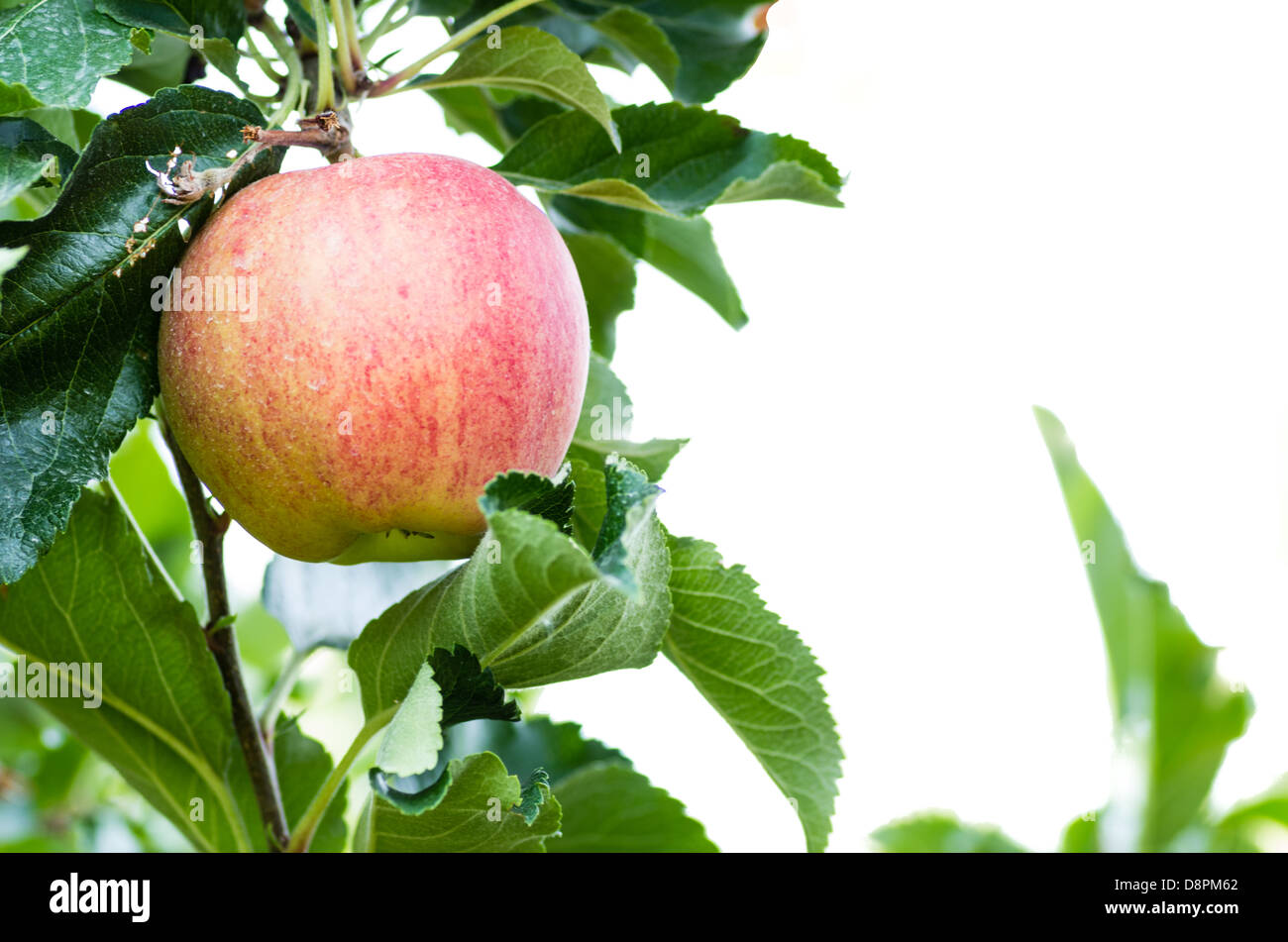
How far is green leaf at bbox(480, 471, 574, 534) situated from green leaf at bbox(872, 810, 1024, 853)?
0.61 metres

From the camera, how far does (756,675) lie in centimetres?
76

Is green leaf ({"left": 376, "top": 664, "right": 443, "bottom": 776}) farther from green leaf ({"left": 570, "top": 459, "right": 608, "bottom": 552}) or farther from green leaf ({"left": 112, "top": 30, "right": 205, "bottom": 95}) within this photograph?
green leaf ({"left": 112, "top": 30, "right": 205, "bottom": 95})

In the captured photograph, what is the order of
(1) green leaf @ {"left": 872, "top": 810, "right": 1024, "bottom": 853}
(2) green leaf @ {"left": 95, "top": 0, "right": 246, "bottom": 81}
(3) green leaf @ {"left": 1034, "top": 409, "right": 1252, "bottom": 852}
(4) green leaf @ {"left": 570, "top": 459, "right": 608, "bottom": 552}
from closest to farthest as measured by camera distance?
1. (2) green leaf @ {"left": 95, "top": 0, "right": 246, "bottom": 81}
2. (4) green leaf @ {"left": 570, "top": 459, "right": 608, "bottom": 552}
3. (3) green leaf @ {"left": 1034, "top": 409, "right": 1252, "bottom": 852}
4. (1) green leaf @ {"left": 872, "top": 810, "right": 1024, "bottom": 853}

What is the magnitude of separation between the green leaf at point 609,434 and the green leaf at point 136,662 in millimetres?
286

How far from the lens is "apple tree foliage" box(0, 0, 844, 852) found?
58cm

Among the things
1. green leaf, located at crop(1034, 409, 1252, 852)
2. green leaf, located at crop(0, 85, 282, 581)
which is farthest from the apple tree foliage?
green leaf, located at crop(1034, 409, 1252, 852)

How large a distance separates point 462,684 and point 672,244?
44 cm

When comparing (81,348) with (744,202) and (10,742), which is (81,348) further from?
(10,742)

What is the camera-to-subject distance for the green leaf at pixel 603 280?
936 millimetres

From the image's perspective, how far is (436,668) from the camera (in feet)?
1.98

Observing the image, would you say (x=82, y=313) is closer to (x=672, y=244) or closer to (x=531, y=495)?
(x=531, y=495)

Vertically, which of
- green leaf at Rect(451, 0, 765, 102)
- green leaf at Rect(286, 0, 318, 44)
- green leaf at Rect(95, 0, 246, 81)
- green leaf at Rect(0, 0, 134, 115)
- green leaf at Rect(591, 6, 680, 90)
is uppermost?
green leaf at Rect(451, 0, 765, 102)
